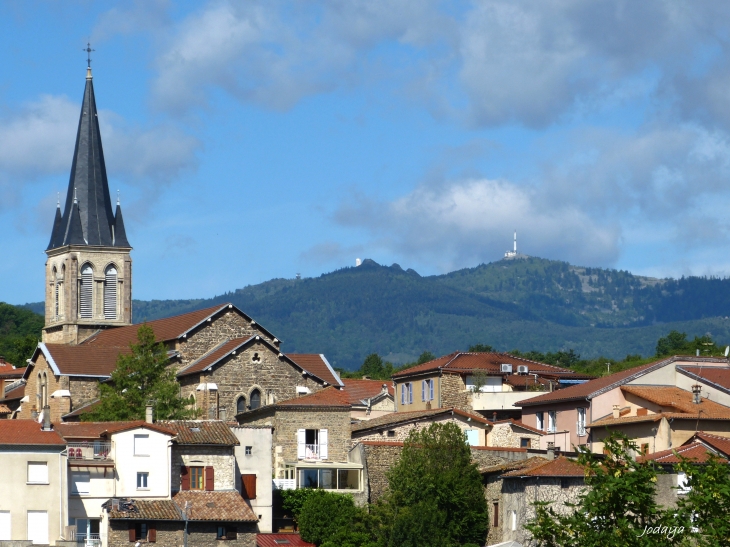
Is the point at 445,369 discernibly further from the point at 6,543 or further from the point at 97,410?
the point at 6,543

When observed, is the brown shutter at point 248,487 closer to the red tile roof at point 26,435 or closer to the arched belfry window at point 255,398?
the red tile roof at point 26,435

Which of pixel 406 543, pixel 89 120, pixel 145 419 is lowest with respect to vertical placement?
pixel 406 543

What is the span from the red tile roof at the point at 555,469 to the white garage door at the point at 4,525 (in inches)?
694

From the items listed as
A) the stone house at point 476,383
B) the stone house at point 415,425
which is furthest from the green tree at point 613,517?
the stone house at point 476,383

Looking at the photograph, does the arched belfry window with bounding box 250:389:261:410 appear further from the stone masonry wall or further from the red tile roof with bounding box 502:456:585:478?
the red tile roof with bounding box 502:456:585:478

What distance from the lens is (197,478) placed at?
187ft

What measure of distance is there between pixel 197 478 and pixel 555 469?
43.6 ft

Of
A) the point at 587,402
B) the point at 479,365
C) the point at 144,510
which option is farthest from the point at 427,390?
the point at 144,510

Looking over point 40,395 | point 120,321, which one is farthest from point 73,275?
point 40,395

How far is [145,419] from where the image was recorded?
211 ft

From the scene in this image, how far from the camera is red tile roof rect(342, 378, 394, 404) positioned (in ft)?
287

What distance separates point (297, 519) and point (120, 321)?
40323 mm

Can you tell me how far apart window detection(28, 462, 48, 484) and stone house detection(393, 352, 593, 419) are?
24583 mm

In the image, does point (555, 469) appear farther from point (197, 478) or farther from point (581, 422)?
point (197, 478)
